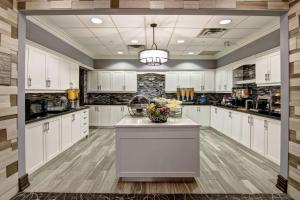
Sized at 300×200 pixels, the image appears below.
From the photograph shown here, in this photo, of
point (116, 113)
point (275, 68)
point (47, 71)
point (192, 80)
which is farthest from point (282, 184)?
point (116, 113)

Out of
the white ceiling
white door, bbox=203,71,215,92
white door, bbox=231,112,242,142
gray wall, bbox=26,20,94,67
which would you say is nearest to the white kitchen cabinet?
gray wall, bbox=26,20,94,67

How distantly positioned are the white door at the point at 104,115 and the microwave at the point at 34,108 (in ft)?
12.2

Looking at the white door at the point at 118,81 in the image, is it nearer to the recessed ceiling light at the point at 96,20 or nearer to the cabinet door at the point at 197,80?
the cabinet door at the point at 197,80

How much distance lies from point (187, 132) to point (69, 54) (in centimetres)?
389

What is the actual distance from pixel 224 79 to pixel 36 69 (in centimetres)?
555

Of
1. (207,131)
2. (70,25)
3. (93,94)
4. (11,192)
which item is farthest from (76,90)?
(207,131)

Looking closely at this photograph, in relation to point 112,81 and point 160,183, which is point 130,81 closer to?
point 112,81

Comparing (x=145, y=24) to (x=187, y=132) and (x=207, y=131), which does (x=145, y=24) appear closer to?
(x=187, y=132)

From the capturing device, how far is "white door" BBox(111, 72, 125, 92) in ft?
25.1

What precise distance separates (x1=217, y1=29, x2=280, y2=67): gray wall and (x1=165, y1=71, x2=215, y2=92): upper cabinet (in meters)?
1.03

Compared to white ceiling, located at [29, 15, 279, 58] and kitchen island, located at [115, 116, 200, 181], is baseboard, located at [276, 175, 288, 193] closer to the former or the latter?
kitchen island, located at [115, 116, 200, 181]

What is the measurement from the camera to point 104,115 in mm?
7445

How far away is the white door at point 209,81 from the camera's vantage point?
7.67 meters

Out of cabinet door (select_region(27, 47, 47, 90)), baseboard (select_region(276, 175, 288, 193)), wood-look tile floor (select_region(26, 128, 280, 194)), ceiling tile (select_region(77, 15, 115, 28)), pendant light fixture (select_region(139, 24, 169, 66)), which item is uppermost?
ceiling tile (select_region(77, 15, 115, 28))
